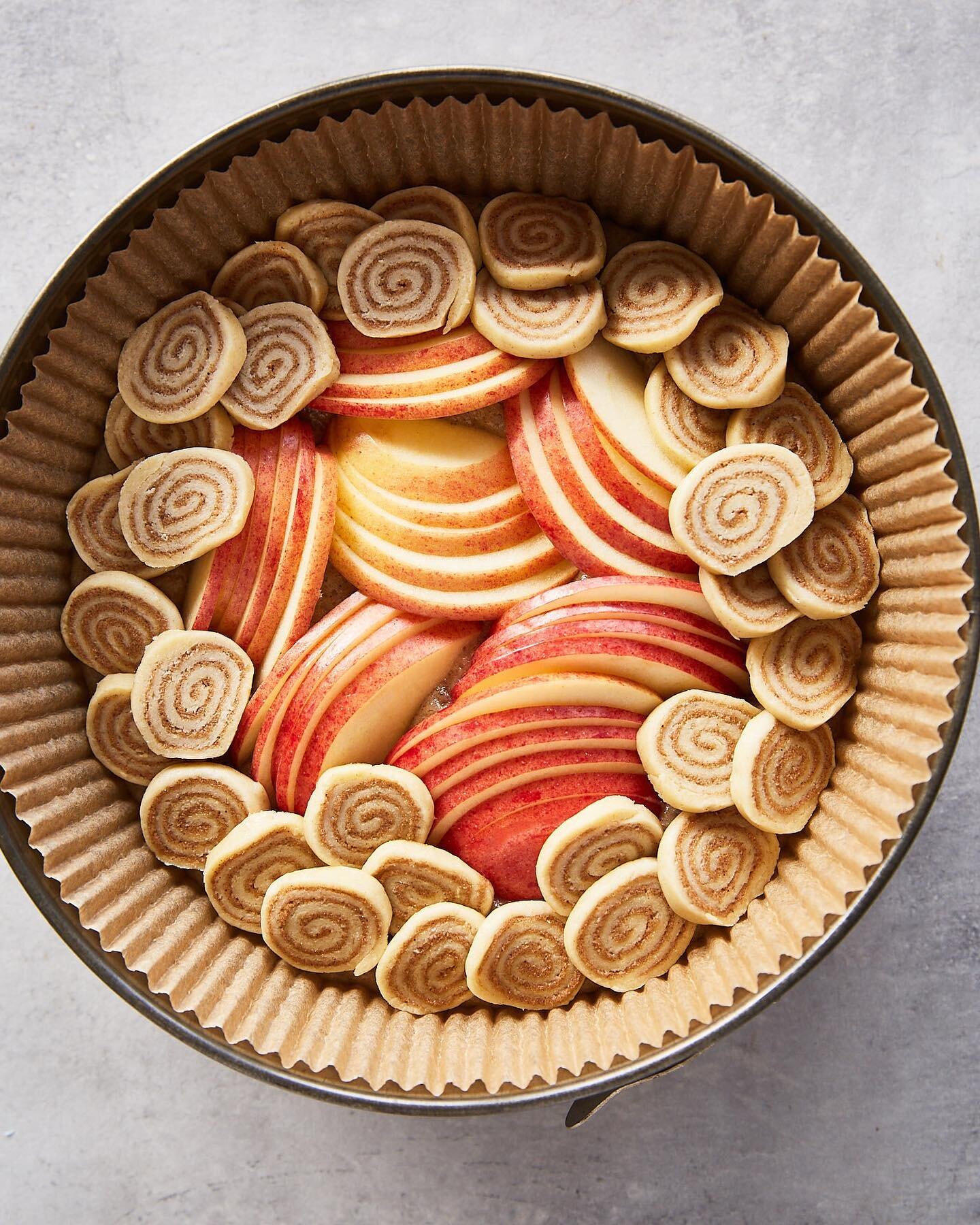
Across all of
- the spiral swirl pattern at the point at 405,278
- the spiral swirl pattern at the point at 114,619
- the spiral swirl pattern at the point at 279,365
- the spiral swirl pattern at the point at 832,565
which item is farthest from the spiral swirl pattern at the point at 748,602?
the spiral swirl pattern at the point at 114,619

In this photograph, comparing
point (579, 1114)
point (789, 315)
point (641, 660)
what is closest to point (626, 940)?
point (579, 1114)

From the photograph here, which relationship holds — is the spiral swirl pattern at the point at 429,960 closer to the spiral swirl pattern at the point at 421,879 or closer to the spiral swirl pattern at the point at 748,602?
the spiral swirl pattern at the point at 421,879

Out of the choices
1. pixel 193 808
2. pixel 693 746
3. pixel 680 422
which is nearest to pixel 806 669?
pixel 693 746

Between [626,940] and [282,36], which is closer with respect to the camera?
[626,940]

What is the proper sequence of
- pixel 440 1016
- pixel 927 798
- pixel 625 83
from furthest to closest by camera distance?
pixel 625 83
pixel 440 1016
pixel 927 798

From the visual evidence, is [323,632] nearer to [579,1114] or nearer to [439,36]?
[579,1114]

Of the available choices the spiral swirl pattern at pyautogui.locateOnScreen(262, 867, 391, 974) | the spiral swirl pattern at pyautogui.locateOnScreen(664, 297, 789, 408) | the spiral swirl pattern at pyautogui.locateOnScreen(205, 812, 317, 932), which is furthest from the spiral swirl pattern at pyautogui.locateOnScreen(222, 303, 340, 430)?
the spiral swirl pattern at pyautogui.locateOnScreen(262, 867, 391, 974)
